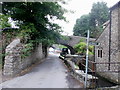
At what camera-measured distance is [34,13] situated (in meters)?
12.5

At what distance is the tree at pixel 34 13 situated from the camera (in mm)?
11886

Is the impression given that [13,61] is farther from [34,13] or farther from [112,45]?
[112,45]

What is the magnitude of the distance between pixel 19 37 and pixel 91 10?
32.0 metres

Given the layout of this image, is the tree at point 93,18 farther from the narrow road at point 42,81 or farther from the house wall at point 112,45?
the narrow road at point 42,81

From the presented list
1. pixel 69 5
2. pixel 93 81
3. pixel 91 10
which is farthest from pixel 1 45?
pixel 91 10

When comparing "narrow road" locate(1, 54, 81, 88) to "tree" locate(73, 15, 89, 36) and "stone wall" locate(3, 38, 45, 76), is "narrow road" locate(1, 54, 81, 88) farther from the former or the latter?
"tree" locate(73, 15, 89, 36)

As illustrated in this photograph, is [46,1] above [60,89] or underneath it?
above

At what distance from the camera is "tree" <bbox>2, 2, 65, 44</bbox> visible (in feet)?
39.0

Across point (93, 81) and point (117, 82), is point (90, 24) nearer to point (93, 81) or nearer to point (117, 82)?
point (117, 82)

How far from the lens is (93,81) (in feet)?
20.8

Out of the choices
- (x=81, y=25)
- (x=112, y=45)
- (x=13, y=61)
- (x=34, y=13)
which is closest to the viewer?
(x=13, y=61)

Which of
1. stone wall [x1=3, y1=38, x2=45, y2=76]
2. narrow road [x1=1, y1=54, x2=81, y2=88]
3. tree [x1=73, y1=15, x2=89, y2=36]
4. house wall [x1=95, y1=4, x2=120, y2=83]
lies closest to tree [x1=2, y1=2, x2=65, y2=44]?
stone wall [x1=3, y1=38, x2=45, y2=76]

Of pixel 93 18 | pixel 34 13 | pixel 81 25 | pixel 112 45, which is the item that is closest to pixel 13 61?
pixel 34 13

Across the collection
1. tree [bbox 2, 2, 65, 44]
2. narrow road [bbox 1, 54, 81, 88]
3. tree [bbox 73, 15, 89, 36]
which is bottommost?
narrow road [bbox 1, 54, 81, 88]
